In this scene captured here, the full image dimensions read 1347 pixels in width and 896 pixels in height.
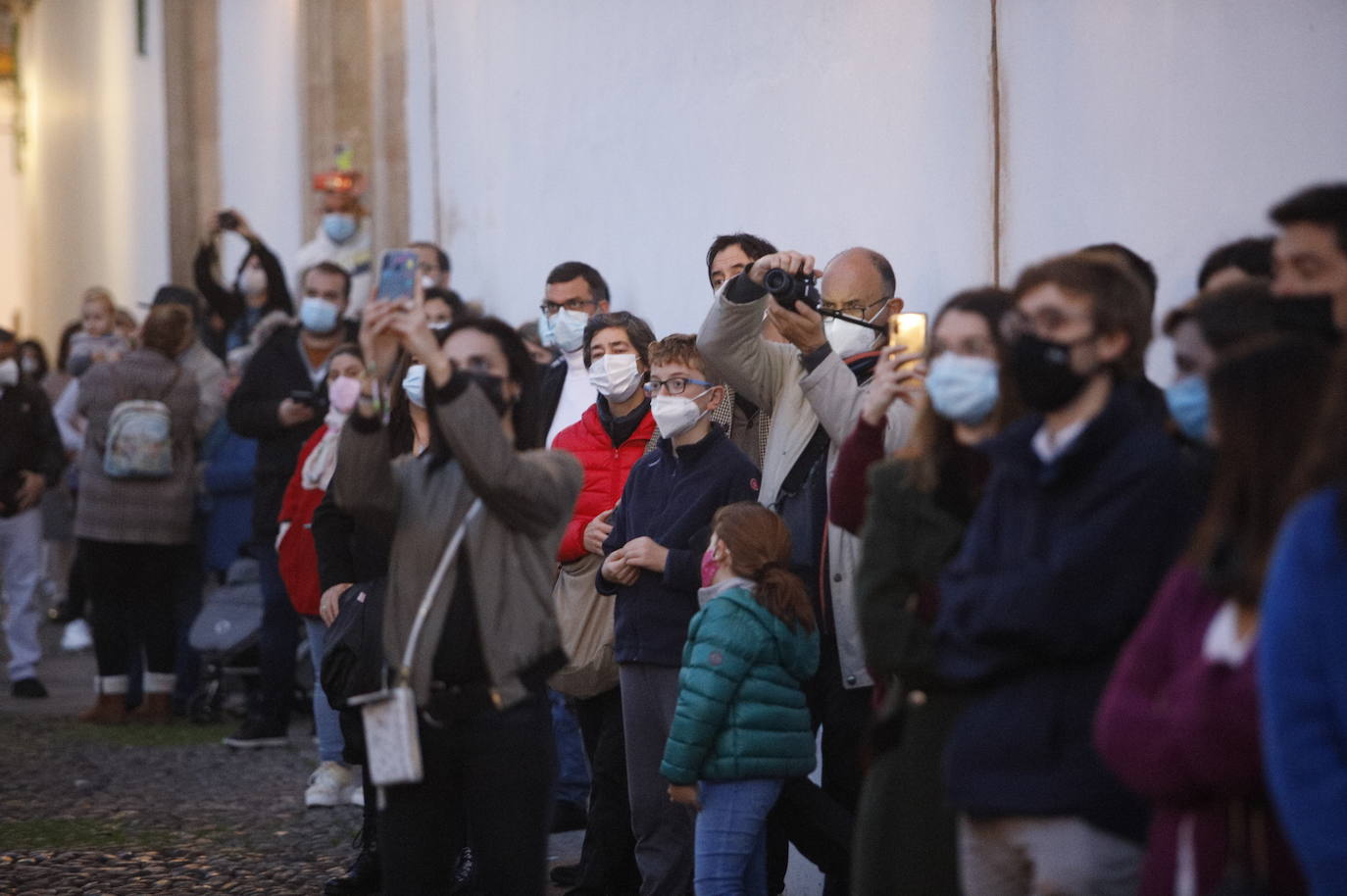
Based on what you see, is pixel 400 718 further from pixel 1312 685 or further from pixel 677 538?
pixel 1312 685

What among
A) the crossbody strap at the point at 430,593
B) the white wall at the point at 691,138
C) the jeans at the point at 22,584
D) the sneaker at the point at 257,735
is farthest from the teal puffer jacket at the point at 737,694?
the jeans at the point at 22,584

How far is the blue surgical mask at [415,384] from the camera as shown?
19.2ft

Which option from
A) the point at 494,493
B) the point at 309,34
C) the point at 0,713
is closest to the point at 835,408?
the point at 494,493

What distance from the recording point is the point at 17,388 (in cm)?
Result: 1127

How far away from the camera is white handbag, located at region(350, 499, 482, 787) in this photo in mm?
4316

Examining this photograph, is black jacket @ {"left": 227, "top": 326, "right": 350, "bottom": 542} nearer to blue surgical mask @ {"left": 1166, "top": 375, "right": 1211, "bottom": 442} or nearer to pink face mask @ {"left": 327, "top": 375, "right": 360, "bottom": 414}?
pink face mask @ {"left": 327, "top": 375, "right": 360, "bottom": 414}

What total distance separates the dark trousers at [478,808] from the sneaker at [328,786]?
3656mm

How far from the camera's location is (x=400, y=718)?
4312 millimetres

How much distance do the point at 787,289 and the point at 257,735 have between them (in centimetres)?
504

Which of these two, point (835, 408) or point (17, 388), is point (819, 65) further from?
point (17, 388)

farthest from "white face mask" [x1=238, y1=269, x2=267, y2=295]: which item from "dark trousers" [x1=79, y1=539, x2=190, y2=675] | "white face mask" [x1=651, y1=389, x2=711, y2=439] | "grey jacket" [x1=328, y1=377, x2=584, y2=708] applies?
"grey jacket" [x1=328, y1=377, x2=584, y2=708]

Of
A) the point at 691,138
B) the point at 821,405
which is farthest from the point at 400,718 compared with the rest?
the point at 691,138

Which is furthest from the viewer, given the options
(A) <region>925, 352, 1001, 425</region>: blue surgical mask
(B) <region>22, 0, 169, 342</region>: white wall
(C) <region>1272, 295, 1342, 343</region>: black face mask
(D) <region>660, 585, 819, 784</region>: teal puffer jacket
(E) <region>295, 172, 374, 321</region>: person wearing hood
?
(B) <region>22, 0, 169, 342</region>: white wall

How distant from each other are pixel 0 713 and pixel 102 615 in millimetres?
1038
